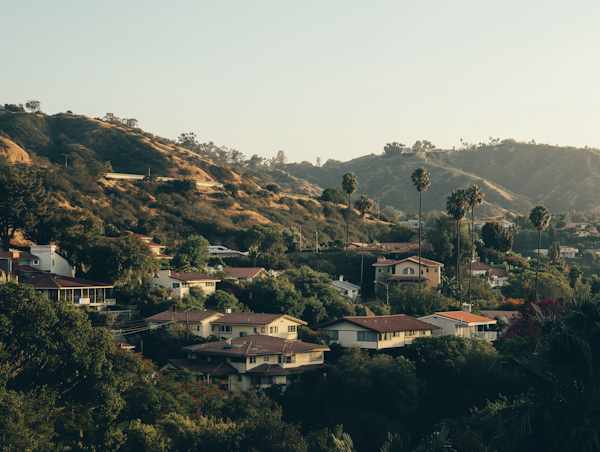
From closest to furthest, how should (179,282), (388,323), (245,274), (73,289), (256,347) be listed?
(256,347), (73,289), (388,323), (179,282), (245,274)

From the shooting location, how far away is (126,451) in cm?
3525

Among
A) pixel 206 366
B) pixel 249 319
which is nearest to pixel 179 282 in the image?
pixel 249 319

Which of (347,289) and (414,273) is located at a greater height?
(414,273)

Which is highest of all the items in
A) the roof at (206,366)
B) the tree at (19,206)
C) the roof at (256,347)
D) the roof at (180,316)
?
the tree at (19,206)

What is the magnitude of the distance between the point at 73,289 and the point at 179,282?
1195cm

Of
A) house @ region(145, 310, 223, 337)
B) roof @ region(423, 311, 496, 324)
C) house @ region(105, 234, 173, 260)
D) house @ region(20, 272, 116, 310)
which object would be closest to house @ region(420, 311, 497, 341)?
roof @ region(423, 311, 496, 324)

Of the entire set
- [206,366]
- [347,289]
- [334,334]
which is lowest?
[206,366]

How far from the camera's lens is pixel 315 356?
186ft

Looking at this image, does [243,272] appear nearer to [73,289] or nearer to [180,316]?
[180,316]

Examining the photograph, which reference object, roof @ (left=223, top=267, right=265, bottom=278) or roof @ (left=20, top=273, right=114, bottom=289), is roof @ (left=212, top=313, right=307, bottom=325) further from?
roof @ (left=223, top=267, right=265, bottom=278)

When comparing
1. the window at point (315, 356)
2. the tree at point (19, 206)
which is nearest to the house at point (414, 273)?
the window at point (315, 356)

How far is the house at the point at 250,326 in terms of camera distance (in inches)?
2376

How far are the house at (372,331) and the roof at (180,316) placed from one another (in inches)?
417

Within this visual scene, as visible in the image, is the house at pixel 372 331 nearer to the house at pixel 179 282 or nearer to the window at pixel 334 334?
the window at pixel 334 334
